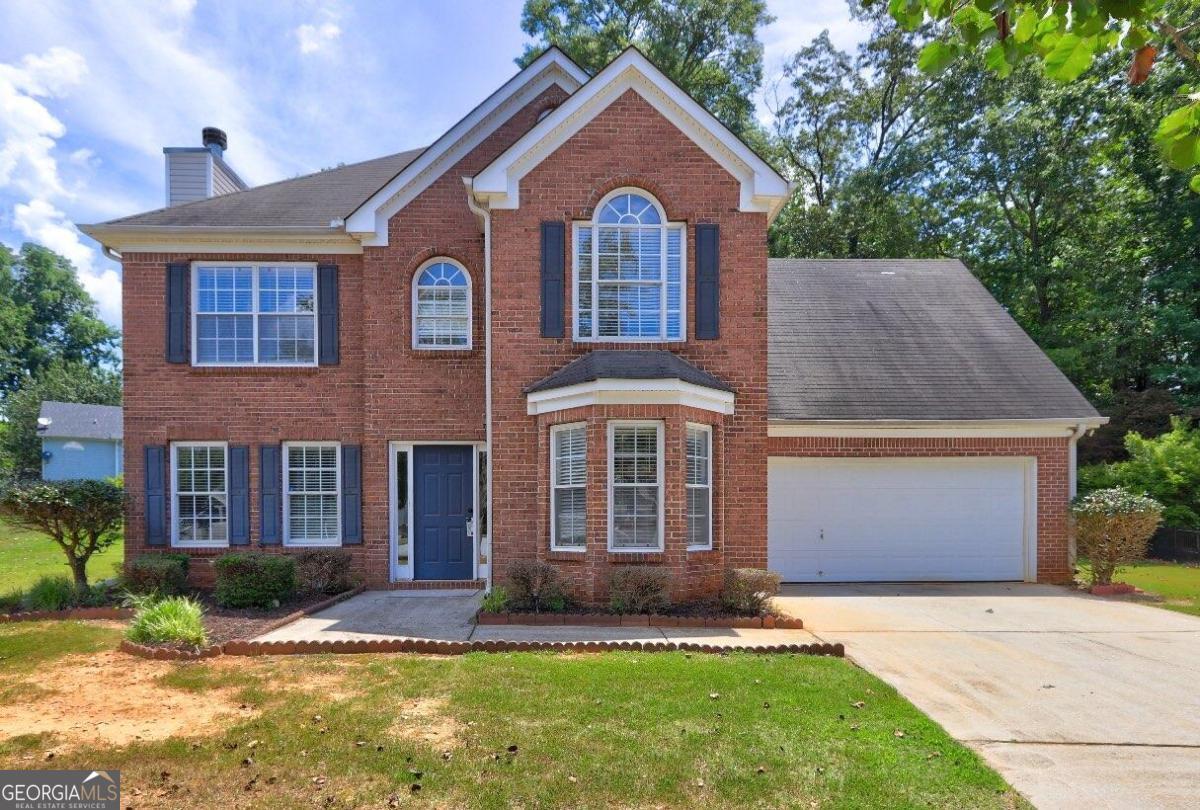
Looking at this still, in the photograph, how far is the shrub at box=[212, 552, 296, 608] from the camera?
8797 millimetres

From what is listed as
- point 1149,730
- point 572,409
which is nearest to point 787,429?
A: point 572,409

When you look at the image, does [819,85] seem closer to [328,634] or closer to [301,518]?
[301,518]

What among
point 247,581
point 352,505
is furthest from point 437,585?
point 247,581

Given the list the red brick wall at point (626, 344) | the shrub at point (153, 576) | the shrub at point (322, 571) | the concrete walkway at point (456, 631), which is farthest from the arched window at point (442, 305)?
the shrub at point (153, 576)

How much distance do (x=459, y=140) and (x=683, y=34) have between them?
57.8ft

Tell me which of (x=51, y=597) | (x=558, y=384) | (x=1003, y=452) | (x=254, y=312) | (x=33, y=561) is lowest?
(x=33, y=561)

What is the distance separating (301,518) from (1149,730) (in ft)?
35.4

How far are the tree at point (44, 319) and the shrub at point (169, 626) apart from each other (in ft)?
154

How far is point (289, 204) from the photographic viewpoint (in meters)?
11.5

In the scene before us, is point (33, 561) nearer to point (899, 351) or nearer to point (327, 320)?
point (327, 320)

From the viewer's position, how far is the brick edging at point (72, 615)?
27.4 feet

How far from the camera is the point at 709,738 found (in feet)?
15.9

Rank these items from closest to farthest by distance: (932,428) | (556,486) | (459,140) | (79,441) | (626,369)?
1. (626,369)
2. (556,486)
3. (459,140)
4. (932,428)
5. (79,441)

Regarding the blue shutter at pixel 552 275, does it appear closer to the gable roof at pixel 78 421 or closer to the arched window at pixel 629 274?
the arched window at pixel 629 274
